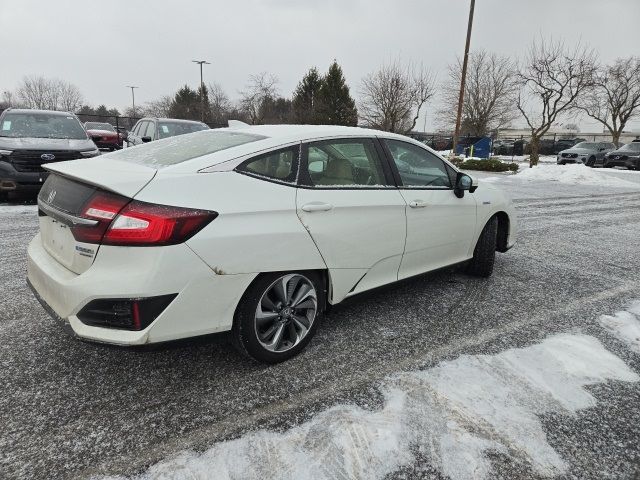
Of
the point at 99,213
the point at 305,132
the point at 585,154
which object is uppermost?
the point at 585,154

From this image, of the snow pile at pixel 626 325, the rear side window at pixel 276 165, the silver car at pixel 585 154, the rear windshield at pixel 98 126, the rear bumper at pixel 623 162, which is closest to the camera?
the rear side window at pixel 276 165

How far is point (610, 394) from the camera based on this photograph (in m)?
2.48

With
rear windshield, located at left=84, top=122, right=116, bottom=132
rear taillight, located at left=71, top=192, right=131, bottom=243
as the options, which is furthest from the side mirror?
rear windshield, located at left=84, top=122, right=116, bottom=132

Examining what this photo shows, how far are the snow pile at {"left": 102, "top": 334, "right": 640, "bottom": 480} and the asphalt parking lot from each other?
47 mm

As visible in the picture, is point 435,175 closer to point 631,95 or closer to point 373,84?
point 373,84

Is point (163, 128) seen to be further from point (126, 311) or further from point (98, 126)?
point (98, 126)

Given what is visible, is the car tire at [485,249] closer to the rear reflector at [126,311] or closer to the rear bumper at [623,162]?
the rear reflector at [126,311]

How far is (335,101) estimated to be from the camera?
1719 inches

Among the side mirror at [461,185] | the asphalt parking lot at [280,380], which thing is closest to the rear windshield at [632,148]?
the asphalt parking lot at [280,380]

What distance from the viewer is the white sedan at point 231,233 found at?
6.80 ft

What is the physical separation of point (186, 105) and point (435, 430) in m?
59.0

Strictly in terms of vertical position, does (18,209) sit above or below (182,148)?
below

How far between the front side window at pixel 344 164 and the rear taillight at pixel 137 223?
87 cm

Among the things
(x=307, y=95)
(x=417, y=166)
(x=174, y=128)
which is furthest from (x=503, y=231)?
(x=307, y=95)
